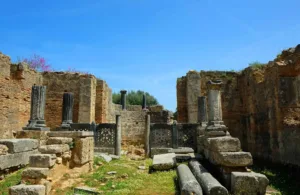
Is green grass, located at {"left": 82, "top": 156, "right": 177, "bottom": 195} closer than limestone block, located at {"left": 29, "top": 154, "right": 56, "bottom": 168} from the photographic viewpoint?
No

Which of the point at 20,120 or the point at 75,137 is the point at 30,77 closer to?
the point at 20,120

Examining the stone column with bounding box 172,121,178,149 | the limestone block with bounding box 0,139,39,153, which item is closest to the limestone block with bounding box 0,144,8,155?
the limestone block with bounding box 0,139,39,153

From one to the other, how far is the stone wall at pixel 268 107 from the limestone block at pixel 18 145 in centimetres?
864

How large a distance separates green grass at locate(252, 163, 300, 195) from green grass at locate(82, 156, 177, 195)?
2.83 meters

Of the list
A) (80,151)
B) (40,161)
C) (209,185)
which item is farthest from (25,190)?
(209,185)

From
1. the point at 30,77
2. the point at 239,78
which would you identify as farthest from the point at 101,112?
the point at 239,78

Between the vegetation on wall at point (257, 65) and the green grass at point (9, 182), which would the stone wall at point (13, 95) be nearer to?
the green grass at point (9, 182)

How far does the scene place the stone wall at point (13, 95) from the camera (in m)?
13.5

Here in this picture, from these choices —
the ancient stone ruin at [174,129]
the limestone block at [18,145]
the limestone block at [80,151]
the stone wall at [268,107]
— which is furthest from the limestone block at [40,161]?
the stone wall at [268,107]

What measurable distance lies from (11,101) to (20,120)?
4.50 feet

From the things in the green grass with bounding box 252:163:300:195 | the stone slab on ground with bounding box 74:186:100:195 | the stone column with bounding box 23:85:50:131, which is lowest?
the green grass with bounding box 252:163:300:195

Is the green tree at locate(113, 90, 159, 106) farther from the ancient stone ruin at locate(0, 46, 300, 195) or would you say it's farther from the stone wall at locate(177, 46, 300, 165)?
the stone wall at locate(177, 46, 300, 165)

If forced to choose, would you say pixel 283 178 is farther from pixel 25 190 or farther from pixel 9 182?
pixel 9 182

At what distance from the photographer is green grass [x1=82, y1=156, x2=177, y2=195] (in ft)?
20.7
